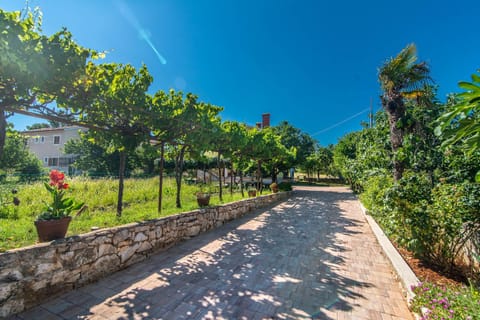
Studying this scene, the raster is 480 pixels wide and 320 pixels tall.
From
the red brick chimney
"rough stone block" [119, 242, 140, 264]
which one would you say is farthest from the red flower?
the red brick chimney

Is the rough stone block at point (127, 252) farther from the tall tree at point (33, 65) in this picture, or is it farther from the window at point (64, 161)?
the window at point (64, 161)

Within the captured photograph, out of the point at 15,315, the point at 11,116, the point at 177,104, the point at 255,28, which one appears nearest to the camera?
the point at 15,315

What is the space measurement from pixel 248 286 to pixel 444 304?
2220mm

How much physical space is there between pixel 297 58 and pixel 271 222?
10683 millimetres

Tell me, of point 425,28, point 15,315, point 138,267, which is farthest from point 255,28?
point 15,315

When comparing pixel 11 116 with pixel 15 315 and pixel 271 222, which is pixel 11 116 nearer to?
pixel 15 315

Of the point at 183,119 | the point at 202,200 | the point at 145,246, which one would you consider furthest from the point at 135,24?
the point at 145,246

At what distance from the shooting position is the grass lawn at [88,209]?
Answer: 10.3ft

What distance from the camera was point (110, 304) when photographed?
256 centimetres

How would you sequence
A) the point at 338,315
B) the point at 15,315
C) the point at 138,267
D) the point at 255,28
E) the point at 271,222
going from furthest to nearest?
the point at 255,28
the point at 271,222
the point at 138,267
the point at 338,315
the point at 15,315

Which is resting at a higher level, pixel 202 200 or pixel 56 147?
pixel 56 147

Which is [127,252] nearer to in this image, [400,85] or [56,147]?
[400,85]

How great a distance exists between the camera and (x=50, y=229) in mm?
2758

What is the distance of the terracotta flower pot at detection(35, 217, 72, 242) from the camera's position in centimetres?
271
